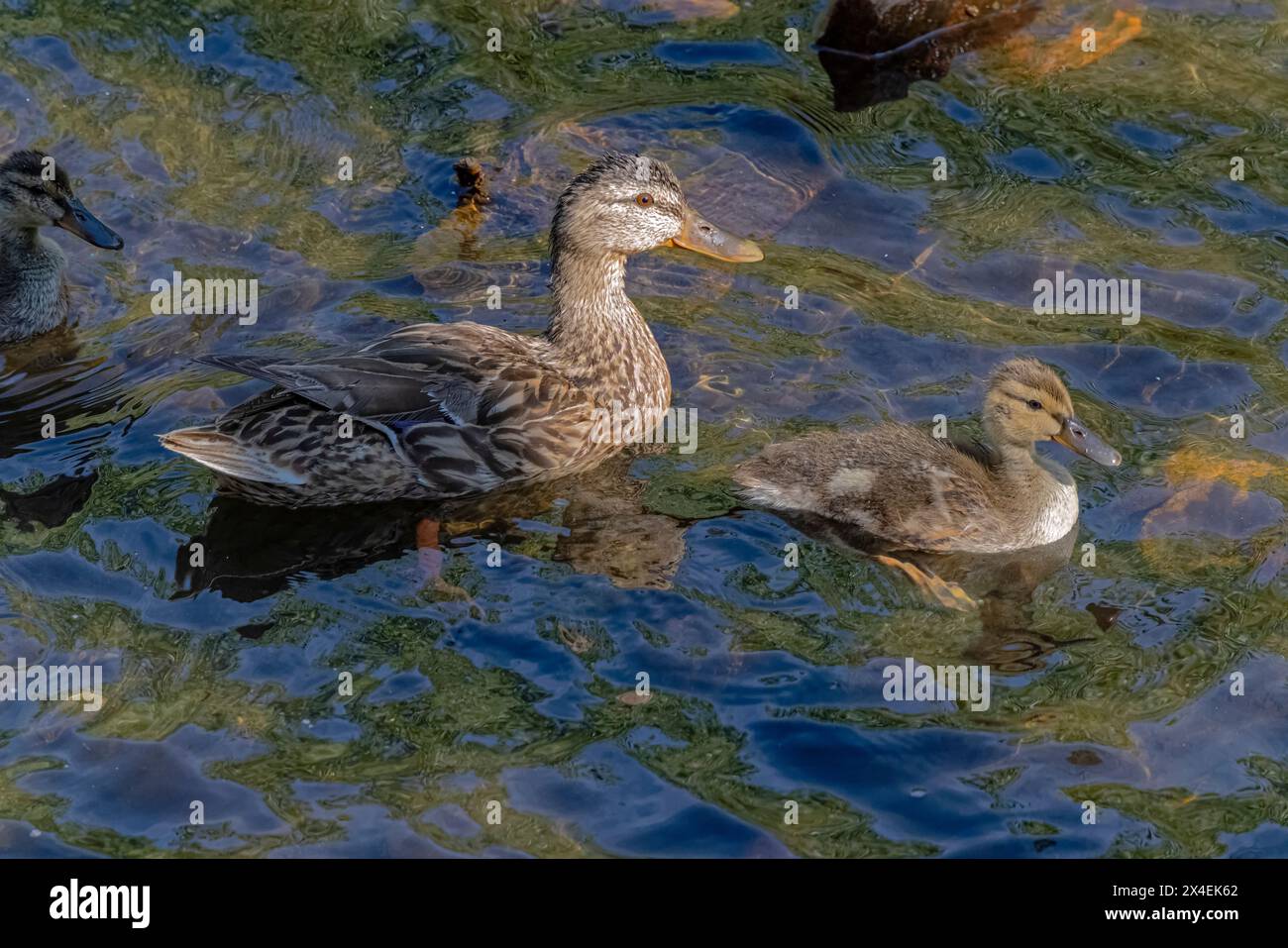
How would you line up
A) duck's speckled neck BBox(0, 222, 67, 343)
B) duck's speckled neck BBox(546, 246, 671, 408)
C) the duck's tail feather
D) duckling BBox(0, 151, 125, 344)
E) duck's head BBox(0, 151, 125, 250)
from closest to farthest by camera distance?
1. the duck's tail feather
2. duck's speckled neck BBox(546, 246, 671, 408)
3. duck's speckled neck BBox(0, 222, 67, 343)
4. duckling BBox(0, 151, 125, 344)
5. duck's head BBox(0, 151, 125, 250)

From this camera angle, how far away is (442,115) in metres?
11.0

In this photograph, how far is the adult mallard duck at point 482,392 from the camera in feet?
26.4

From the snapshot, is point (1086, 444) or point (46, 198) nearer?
point (1086, 444)

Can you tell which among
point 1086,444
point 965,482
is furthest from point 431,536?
point 1086,444

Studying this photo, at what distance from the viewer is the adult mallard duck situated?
317 inches

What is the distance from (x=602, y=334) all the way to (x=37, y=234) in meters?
3.64

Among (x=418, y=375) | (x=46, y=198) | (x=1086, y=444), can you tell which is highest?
(x=46, y=198)

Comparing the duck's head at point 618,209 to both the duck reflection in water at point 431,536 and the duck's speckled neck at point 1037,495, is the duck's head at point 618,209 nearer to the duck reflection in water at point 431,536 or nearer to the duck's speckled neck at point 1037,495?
the duck reflection in water at point 431,536

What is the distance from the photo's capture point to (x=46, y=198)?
9.75 meters

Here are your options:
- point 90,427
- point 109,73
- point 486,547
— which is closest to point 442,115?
point 109,73

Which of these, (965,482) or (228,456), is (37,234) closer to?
(228,456)

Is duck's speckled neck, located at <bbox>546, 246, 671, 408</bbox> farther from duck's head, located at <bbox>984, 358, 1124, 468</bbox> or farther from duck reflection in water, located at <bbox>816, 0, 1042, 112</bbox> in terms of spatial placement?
duck reflection in water, located at <bbox>816, 0, 1042, 112</bbox>

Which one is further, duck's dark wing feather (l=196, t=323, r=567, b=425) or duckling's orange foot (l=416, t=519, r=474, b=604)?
duck's dark wing feather (l=196, t=323, r=567, b=425)

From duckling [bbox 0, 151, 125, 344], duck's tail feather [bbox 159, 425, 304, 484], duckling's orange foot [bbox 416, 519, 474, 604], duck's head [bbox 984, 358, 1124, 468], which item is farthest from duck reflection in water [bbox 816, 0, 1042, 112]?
duck's tail feather [bbox 159, 425, 304, 484]
